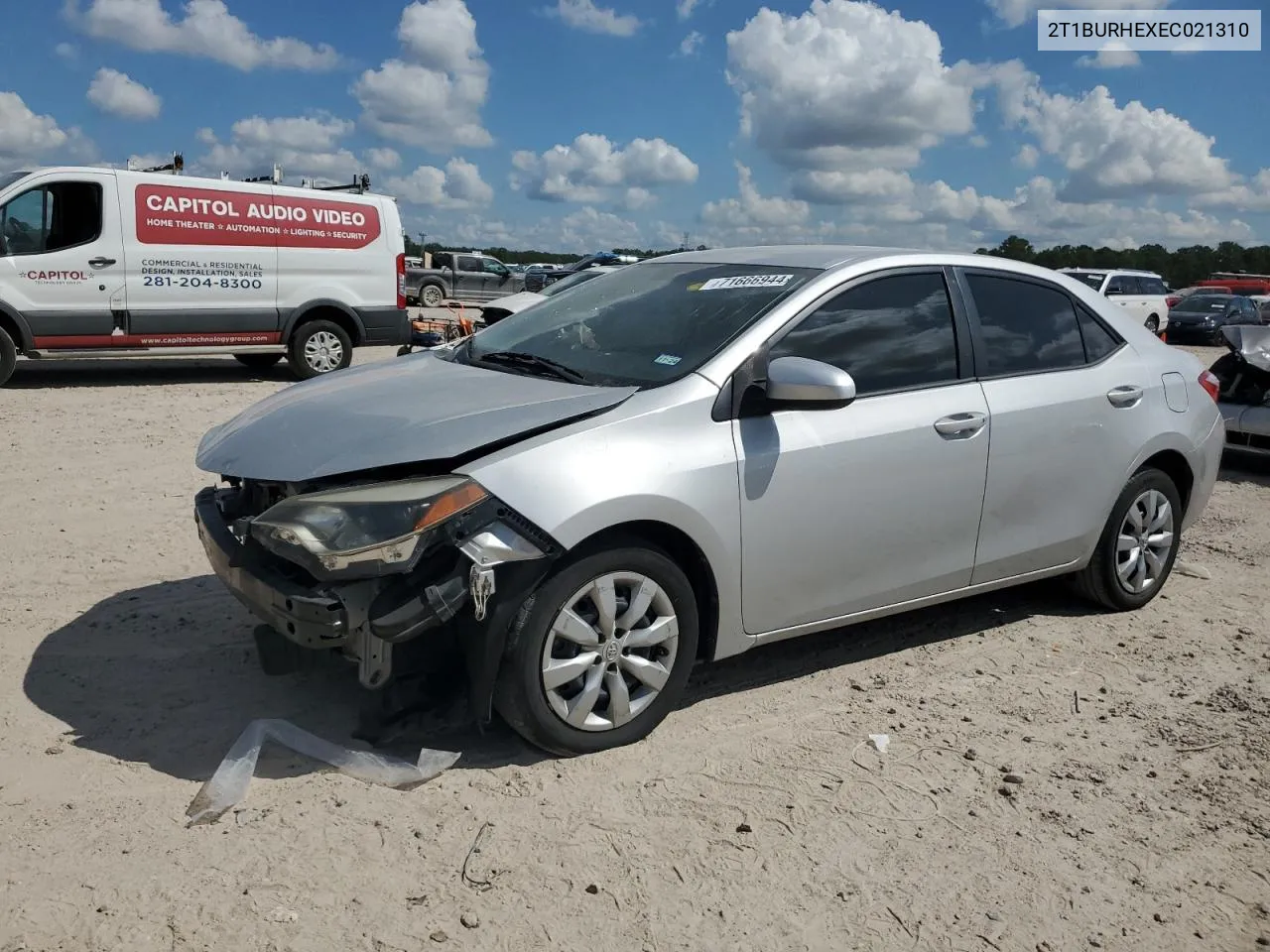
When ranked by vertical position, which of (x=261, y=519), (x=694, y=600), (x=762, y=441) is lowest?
(x=694, y=600)

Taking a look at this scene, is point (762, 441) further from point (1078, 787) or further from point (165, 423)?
point (165, 423)

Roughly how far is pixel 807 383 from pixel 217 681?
2372mm

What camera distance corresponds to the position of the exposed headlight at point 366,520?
3.12m

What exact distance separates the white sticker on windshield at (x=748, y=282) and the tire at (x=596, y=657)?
1189 mm

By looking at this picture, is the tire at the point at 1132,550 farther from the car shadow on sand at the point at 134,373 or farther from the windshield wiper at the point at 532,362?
the car shadow on sand at the point at 134,373

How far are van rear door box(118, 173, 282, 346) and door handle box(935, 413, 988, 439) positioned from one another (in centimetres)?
954

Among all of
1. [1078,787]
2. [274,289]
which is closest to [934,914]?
[1078,787]

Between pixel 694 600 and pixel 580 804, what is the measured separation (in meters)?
0.76

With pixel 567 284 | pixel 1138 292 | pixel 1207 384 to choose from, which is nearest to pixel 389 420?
pixel 1207 384

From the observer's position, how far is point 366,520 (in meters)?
3.15

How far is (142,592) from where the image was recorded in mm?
4914

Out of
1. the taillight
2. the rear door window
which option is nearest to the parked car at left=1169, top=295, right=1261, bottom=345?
the taillight

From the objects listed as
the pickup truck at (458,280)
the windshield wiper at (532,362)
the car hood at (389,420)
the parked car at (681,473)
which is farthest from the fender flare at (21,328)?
the pickup truck at (458,280)

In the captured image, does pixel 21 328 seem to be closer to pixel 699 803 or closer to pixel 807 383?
pixel 807 383
